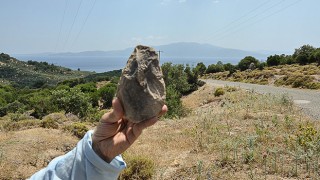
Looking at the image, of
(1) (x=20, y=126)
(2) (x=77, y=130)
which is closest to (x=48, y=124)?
(2) (x=77, y=130)

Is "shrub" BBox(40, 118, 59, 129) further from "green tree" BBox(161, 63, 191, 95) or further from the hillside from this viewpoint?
the hillside

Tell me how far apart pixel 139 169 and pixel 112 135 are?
587 cm

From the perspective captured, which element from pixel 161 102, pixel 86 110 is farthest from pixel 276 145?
pixel 86 110

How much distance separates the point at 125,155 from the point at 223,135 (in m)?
3.23

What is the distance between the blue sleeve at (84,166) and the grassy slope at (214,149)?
16.9 ft

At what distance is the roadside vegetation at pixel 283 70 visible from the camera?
34875 mm

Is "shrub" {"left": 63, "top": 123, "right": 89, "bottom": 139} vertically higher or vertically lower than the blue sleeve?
lower

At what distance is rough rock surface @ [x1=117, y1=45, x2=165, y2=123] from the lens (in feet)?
9.52

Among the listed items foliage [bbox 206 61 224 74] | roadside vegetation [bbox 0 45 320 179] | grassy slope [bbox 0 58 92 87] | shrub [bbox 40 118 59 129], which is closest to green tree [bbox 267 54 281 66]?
foliage [bbox 206 61 224 74]

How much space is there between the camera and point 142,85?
10.1ft

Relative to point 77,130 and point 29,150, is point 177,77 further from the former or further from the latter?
point 29,150

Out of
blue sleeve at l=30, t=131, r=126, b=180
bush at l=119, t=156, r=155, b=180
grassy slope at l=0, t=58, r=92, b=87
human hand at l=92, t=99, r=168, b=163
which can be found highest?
human hand at l=92, t=99, r=168, b=163

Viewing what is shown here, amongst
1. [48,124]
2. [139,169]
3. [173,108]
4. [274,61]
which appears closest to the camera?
[139,169]

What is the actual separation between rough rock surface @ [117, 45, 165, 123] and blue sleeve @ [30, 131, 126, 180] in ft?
2.00
